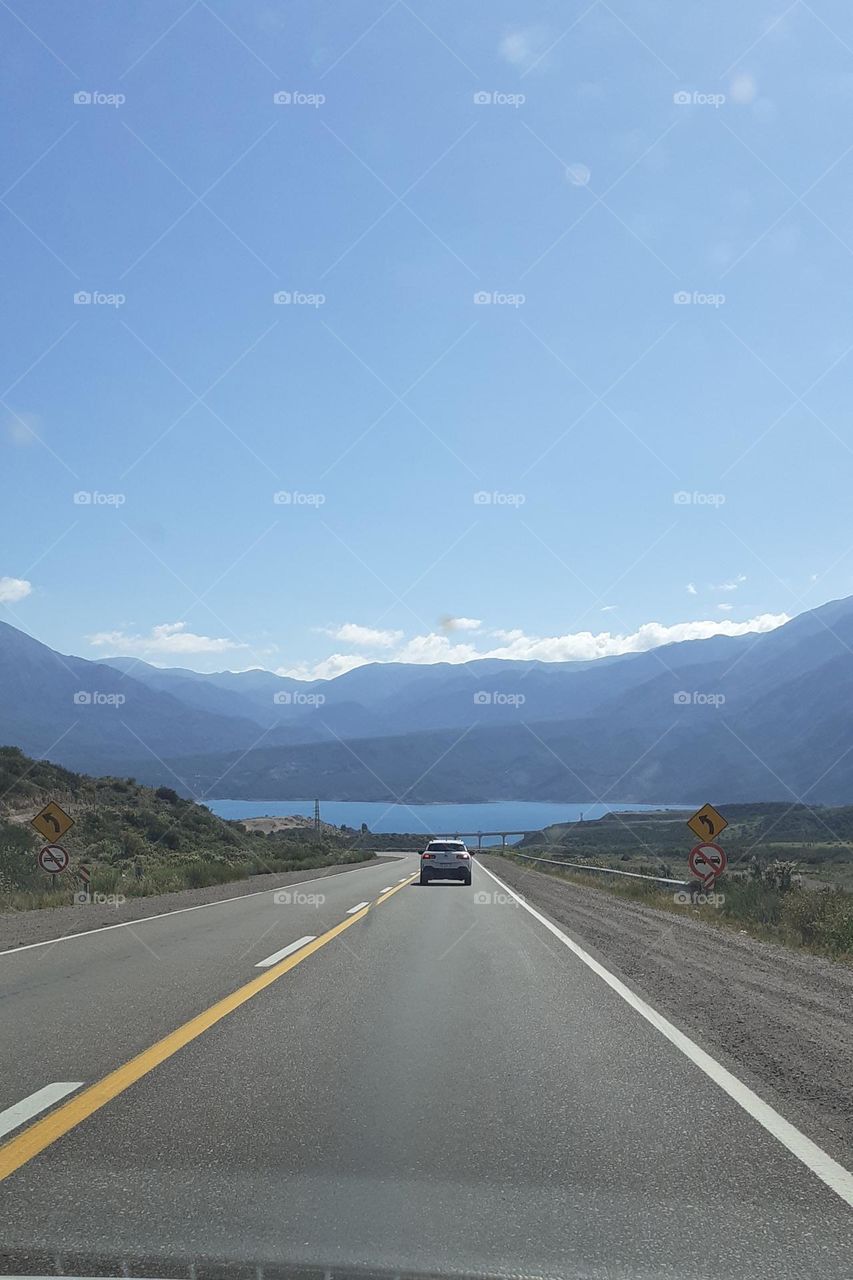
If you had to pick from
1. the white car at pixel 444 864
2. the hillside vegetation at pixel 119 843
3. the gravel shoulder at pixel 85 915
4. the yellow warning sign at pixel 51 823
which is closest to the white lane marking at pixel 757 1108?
the gravel shoulder at pixel 85 915

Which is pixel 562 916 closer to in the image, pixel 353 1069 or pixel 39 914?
pixel 39 914

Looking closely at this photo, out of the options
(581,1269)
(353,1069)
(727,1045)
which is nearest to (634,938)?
(727,1045)

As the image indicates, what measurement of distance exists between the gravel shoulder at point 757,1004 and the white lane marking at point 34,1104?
380cm

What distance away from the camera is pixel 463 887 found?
32.6 meters

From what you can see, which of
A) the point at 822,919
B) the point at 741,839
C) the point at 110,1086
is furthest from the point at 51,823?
the point at 741,839

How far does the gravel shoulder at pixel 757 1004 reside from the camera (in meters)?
6.50

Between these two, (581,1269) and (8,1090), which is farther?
(8,1090)

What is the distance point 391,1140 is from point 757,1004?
559cm

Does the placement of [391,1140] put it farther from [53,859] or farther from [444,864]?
[444,864]

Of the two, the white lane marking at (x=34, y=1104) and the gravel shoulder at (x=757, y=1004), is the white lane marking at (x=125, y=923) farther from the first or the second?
the white lane marking at (x=34, y=1104)

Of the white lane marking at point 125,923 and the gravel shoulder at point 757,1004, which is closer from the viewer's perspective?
the gravel shoulder at point 757,1004

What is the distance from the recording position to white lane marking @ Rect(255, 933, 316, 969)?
12289mm

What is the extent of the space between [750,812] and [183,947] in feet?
361

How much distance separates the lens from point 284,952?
44.3 ft
